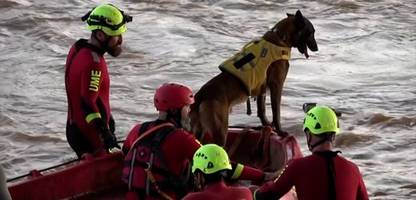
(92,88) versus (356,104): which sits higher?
(92,88)

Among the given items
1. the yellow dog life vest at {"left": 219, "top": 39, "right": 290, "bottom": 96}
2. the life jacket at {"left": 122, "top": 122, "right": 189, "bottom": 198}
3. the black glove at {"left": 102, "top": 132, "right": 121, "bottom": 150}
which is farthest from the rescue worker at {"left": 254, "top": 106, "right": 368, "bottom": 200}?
→ the yellow dog life vest at {"left": 219, "top": 39, "right": 290, "bottom": 96}

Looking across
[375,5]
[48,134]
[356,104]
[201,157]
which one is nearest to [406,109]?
[356,104]

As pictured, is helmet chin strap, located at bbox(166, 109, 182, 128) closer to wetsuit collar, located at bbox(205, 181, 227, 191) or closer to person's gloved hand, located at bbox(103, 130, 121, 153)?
wetsuit collar, located at bbox(205, 181, 227, 191)

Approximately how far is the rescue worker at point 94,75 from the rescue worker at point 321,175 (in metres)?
2.27

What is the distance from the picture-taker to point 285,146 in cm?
960

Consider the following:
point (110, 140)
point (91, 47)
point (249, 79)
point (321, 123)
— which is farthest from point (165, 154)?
point (249, 79)

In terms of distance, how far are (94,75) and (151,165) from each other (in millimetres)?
1411

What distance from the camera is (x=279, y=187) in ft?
22.8

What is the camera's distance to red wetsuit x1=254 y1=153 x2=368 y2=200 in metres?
6.80

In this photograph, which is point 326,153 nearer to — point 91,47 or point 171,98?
point 171,98

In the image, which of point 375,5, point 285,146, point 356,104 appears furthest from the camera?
point 375,5

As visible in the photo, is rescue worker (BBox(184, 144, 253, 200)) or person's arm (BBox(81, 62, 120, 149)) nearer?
rescue worker (BBox(184, 144, 253, 200))

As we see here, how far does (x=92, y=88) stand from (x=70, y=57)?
387mm

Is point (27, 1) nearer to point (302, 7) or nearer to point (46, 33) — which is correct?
point (46, 33)
